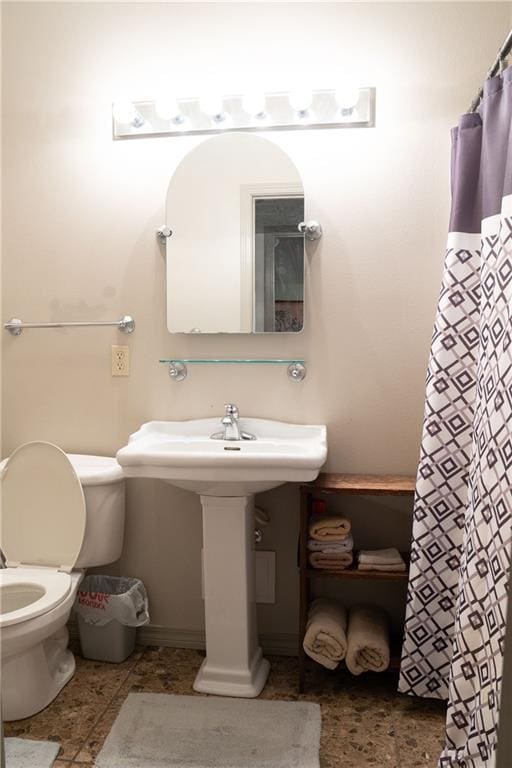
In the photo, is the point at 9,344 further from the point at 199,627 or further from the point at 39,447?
the point at 199,627

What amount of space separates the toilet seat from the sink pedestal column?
480mm

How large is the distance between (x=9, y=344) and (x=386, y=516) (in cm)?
162

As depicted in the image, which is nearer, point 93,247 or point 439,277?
point 439,277

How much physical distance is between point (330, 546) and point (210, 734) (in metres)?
0.69

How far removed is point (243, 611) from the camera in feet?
7.27

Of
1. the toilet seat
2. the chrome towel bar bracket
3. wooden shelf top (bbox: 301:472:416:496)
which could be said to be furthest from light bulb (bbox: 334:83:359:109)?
the toilet seat

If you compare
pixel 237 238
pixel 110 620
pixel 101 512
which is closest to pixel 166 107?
pixel 237 238

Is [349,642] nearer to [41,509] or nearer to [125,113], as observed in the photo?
[41,509]

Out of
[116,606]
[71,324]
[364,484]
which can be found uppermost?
[71,324]

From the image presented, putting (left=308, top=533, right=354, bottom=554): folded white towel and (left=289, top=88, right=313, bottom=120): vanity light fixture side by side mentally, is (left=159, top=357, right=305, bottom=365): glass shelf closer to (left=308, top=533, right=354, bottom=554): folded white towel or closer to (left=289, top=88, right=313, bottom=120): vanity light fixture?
(left=308, top=533, right=354, bottom=554): folded white towel

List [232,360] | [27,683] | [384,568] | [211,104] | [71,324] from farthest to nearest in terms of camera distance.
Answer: [71,324] < [232,360] < [211,104] < [384,568] < [27,683]

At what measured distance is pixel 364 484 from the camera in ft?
7.28

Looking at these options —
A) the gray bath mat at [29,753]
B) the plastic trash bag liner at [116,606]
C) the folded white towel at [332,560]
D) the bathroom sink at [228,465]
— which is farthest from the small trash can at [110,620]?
the folded white towel at [332,560]

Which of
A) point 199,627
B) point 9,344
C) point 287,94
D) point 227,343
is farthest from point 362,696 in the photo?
point 287,94
